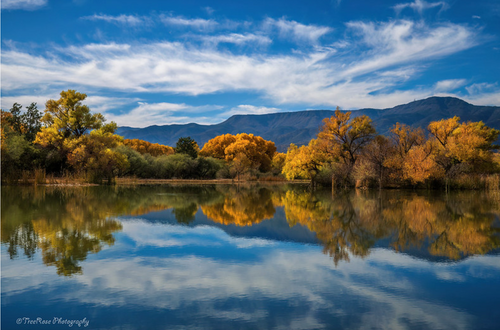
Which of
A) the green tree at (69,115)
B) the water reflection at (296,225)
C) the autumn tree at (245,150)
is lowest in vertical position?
the water reflection at (296,225)

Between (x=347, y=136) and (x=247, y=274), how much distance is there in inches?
1097

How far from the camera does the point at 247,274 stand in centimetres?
576

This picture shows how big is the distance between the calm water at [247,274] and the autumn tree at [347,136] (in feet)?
69.2

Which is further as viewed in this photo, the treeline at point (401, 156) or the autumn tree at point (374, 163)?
the autumn tree at point (374, 163)

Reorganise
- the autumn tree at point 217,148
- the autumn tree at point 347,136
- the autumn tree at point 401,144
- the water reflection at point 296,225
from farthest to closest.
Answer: the autumn tree at point 217,148, the autumn tree at point 347,136, the autumn tree at point 401,144, the water reflection at point 296,225

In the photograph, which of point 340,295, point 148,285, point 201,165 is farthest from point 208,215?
point 201,165

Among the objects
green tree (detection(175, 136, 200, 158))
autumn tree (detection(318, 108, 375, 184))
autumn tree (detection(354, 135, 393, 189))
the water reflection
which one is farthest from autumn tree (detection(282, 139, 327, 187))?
green tree (detection(175, 136, 200, 158))

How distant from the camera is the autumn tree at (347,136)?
1238 inches

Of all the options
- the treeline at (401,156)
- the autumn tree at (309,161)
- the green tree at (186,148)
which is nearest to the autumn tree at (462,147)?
the treeline at (401,156)

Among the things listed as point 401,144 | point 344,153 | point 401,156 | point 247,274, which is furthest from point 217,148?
point 247,274

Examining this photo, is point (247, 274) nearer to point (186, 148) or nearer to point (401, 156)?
point (401, 156)

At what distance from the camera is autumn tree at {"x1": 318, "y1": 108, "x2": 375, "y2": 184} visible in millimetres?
31438

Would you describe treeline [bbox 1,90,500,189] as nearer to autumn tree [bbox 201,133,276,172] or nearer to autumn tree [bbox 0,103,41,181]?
autumn tree [bbox 0,103,41,181]

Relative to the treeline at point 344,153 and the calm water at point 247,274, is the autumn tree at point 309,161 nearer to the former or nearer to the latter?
the treeline at point 344,153
